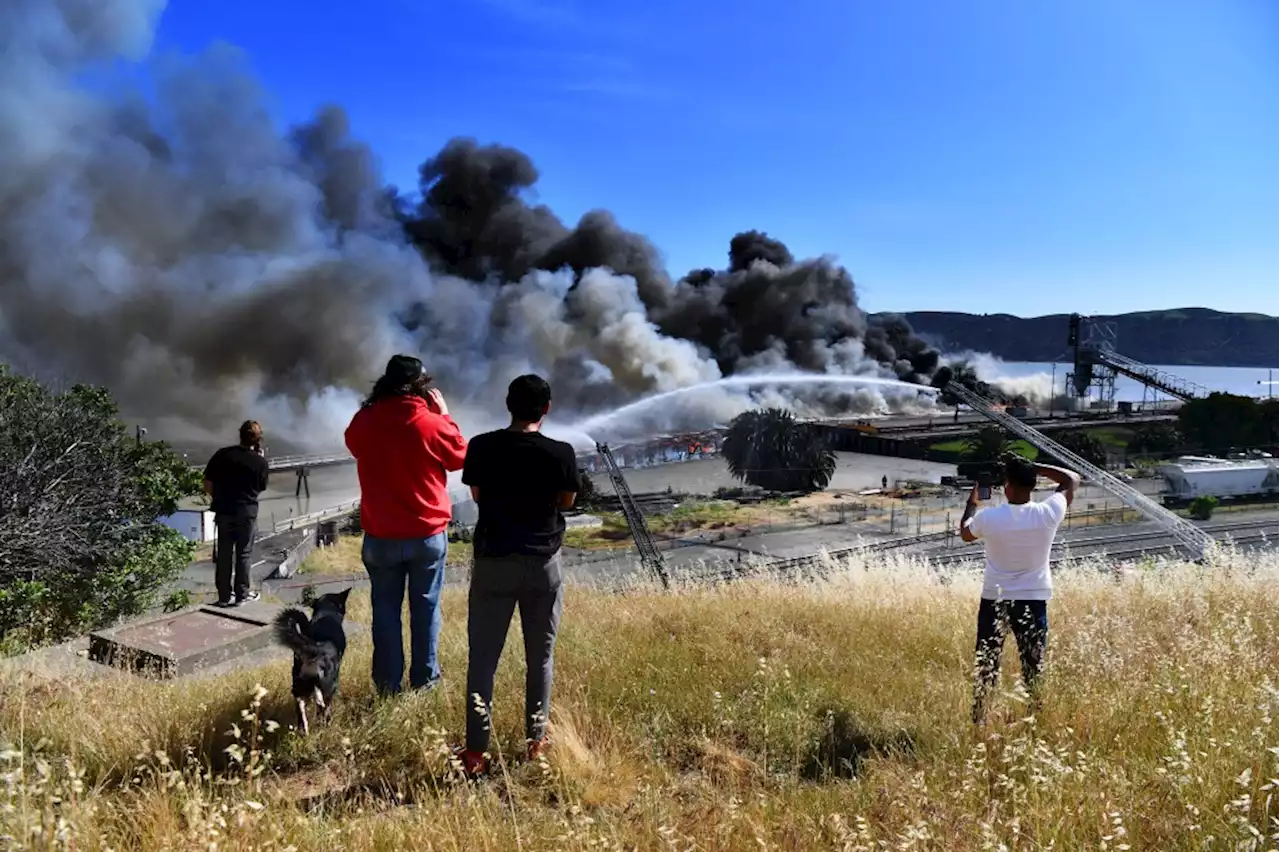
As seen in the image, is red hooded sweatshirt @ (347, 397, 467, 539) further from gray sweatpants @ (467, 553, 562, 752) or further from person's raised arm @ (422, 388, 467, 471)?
gray sweatpants @ (467, 553, 562, 752)

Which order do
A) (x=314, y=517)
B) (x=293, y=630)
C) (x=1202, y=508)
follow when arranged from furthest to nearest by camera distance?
(x=314, y=517) < (x=1202, y=508) < (x=293, y=630)

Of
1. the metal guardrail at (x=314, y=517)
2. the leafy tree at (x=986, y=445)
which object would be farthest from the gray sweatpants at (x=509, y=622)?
the leafy tree at (x=986, y=445)

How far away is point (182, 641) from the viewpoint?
5.26 meters

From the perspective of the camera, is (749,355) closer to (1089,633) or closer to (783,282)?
(783,282)

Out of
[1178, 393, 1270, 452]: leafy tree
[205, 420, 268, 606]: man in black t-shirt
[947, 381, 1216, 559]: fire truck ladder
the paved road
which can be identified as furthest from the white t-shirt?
[1178, 393, 1270, 452]: leafy tree

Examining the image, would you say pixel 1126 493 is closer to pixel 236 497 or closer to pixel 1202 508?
pixel 1202 508

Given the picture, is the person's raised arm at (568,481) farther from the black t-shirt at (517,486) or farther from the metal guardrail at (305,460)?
the metal guardrail at (305,460)

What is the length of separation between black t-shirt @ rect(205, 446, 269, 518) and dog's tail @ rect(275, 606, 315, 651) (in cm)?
325

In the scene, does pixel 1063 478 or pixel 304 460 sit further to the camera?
pixel 304 460

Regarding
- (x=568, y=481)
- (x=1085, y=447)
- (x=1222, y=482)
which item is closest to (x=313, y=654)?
(x=568, y=481)

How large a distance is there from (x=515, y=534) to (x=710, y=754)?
1214mm

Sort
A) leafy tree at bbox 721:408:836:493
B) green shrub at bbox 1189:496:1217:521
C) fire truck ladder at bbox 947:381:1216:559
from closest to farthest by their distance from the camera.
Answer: fire truck ladder at bbox 947:381:1216:559 < green shrub at bbox 1189:496:1217:521 < leafy tree at bbox 721:408:836:493

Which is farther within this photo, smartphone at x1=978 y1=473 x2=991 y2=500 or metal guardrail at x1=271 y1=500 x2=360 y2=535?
metal guardrail at x1=271 y1=500 x2=360 y2=535

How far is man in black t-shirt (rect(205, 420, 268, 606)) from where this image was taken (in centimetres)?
647
